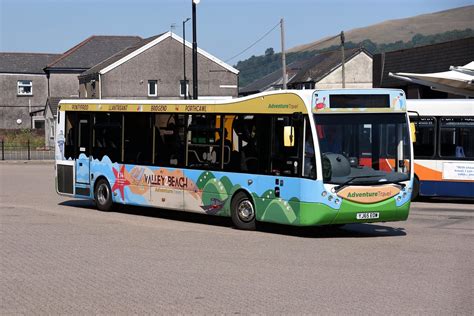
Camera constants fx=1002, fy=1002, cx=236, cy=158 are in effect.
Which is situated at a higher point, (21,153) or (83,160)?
(83,160)

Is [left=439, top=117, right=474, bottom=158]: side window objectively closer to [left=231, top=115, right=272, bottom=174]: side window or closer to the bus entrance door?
[left=231, top=115, right=272, bottom=174]: side window

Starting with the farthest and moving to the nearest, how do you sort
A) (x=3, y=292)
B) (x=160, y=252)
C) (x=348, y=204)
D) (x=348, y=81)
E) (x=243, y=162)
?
(x=348, y=81)
(x=243, y=162)
(x=348, y=204)
(x=160, y=252)
(x=3, y=292)

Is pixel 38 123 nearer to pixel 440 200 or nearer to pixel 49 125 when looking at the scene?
pixel 49 125

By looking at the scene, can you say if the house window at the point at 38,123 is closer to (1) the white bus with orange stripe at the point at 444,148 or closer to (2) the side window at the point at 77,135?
(2) the side window at the point at 77,135

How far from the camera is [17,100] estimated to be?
95750 millimetres

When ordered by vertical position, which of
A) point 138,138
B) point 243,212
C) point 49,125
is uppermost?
point 49,125

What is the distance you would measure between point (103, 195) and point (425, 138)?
8.48 metres

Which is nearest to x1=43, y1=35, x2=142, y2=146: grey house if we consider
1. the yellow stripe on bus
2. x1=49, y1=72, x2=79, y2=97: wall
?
x1=49, y1=72, x2=79, y2=97: wall

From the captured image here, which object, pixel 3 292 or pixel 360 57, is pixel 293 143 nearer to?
pixel 3 292

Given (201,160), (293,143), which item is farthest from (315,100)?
(201,160)

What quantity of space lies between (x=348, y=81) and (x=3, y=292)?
280 ft

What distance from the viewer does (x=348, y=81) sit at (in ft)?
311

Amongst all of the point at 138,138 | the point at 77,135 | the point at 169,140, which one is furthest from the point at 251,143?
the point at 77,135

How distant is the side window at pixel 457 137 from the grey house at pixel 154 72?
2024 inches
